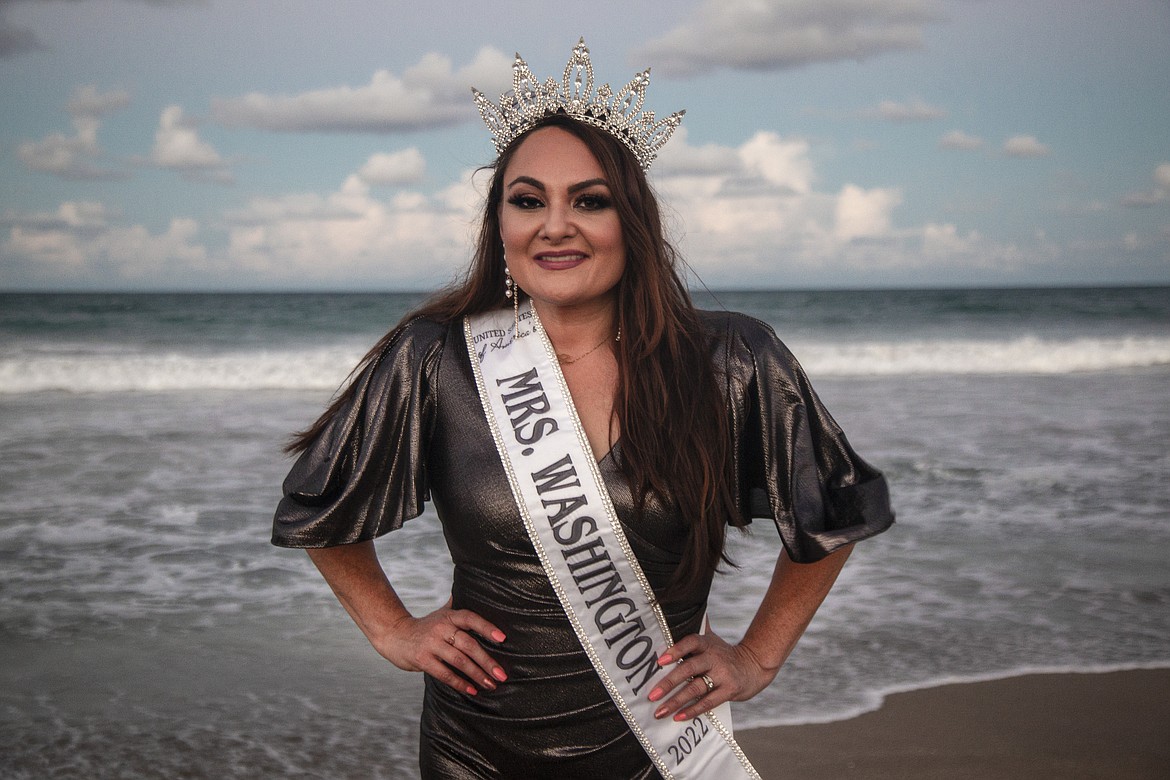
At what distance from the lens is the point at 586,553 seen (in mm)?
1695

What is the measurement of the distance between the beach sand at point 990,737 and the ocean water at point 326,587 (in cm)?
13

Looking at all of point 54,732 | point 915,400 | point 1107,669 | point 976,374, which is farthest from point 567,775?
point 976,374

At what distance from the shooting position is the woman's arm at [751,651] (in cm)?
171

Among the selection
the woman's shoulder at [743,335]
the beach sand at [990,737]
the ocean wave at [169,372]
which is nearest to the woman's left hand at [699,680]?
the woman's shoulder at [743,335]

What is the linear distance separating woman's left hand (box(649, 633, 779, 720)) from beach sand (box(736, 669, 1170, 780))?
136cm

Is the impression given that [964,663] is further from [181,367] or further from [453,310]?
[181,367]

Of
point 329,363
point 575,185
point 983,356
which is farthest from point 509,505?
point 983,356

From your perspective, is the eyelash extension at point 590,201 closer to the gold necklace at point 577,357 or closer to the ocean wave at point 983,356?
the gold necklace at point 577,357

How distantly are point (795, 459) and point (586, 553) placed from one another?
35cm

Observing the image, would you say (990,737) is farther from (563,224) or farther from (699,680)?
(563,224)

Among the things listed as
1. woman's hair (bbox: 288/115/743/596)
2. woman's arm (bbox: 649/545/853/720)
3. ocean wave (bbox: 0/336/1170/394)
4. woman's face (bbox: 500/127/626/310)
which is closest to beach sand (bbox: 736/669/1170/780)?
woman's arm (bbox: 649/545/853/720)

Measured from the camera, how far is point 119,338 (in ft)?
61.7

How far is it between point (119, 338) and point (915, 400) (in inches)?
555

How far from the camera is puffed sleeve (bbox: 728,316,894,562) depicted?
1609 millimetres
